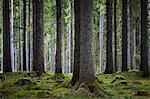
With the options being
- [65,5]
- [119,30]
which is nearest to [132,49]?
[119,30]

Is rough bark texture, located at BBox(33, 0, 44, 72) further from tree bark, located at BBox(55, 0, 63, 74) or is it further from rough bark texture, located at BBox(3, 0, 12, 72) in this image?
rough bark texture, located at BBox(3, 0, 12, 72)

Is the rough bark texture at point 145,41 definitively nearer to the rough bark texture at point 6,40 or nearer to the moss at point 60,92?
the moss at point 60,92

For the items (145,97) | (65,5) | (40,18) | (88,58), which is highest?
(65,5)

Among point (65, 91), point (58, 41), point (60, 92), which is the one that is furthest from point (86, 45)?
point (58, 41)

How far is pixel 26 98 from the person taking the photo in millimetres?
13859

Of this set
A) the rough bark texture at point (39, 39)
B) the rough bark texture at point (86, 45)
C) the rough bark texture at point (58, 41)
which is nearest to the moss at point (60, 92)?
the rough bark texture at point (86, 45)

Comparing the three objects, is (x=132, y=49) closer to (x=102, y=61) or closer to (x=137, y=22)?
(x=137, y=22)

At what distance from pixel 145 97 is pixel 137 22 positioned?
73.8 feet

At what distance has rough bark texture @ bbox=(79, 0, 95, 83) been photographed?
15398mm

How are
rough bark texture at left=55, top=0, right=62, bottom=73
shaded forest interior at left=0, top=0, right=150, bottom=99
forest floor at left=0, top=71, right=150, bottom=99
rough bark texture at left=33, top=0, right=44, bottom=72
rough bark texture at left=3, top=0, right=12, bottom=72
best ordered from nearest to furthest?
1. forest floor at left=0, top=71, right=150, bottom=99
2. shaded forest interior at left=0, top=0, right=150, bottom=99
3. rough bark texture at left=33, top=0, right=44, bottom=72
4. rough bark texture at left=3, top=0, right=12, bottom=72
5. rough bark texture at left=55, top=0, right=62, bottom=73

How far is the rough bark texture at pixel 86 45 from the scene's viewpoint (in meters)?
15.4

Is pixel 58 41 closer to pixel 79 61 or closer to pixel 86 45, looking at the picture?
pixel 79 61

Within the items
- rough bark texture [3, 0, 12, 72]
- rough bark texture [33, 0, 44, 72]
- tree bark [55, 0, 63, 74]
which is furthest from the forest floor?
tree bark [55, 0, 63, 74]

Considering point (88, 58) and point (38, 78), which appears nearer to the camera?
point (88, 58)
